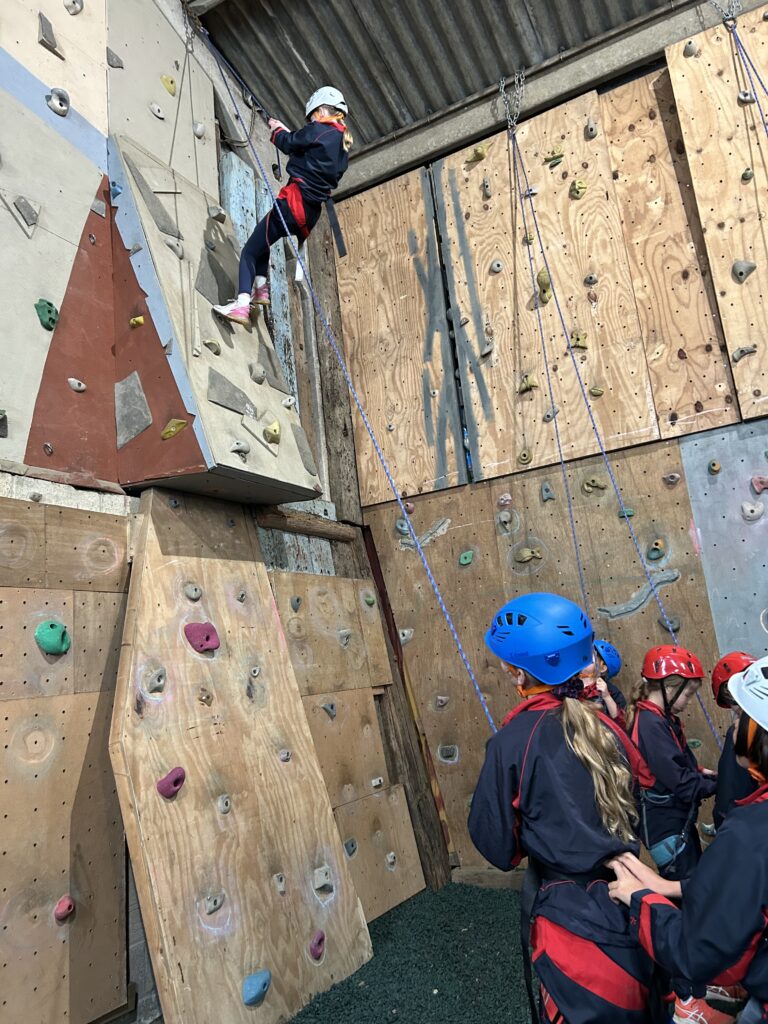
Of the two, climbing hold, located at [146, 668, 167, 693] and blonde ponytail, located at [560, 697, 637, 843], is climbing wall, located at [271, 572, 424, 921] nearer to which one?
climbing hold, located at [146, 668, 167, 693]

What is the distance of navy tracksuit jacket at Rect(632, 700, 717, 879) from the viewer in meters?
2.59

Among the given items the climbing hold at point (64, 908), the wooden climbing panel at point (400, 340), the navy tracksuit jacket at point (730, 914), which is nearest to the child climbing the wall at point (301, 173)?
the wooden climbing panel at point (400, 340)

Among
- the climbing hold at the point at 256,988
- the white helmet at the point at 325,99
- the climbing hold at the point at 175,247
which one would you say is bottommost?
the climbing hold at the point at 256,988

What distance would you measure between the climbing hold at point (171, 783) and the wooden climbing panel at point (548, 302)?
2.50 meters

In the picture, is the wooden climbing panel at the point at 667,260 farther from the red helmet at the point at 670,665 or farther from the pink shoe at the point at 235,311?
the pink shoe at the point at 235,311

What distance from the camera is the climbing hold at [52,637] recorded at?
237 cm

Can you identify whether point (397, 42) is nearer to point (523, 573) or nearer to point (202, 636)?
point (523, 573)

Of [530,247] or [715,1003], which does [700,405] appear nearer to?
[530,247]

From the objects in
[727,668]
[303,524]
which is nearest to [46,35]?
[303,524]

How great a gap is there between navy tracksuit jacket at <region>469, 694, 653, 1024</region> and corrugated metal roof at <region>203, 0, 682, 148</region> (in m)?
4.37

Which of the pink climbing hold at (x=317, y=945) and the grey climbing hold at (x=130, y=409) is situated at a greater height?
the grey climbing hold at (x=130, y=409)

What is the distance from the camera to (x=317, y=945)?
2656 millimetres

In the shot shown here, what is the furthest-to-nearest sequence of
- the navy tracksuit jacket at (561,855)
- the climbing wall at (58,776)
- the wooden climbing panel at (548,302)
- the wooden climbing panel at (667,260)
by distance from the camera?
the wooden climbing panel at (548,302)
the wooden climbing panel at (667,260)
the climbing wall at (58,776)
the navy tracksuit jacket at (561,855)

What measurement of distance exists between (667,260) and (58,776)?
385 cm
